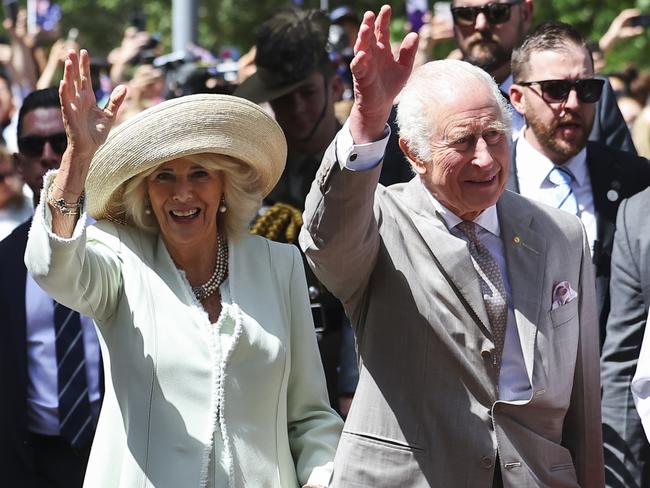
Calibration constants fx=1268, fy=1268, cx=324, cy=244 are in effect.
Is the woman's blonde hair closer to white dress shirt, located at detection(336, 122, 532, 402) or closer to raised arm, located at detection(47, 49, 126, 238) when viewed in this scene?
raised arm, located at detection(47, 49, 126, 238)

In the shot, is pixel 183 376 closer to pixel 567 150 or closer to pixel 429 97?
pixel 429 97

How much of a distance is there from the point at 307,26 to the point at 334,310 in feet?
5.26

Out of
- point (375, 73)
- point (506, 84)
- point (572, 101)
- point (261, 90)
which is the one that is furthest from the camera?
point (261, 90)

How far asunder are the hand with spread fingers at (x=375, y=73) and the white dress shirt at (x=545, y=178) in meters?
2.02

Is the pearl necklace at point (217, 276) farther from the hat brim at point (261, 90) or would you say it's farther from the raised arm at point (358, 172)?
the hat brim at point (261, 90)

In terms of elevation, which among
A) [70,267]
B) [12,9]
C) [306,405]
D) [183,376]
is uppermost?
[12,9]

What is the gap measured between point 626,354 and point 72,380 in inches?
81.3

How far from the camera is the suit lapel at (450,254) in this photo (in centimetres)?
365

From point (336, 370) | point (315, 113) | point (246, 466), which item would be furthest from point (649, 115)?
point (246, 466)

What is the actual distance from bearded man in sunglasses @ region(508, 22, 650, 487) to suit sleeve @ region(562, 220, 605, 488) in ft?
3.87

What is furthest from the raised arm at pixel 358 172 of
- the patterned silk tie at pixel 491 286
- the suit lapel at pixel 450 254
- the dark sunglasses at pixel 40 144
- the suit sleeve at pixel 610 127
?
the suit sleeve at pixel 610 127

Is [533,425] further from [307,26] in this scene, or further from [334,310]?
[307,26]

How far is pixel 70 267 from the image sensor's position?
3.59 meters

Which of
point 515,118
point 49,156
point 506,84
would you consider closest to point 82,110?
point 49,156
